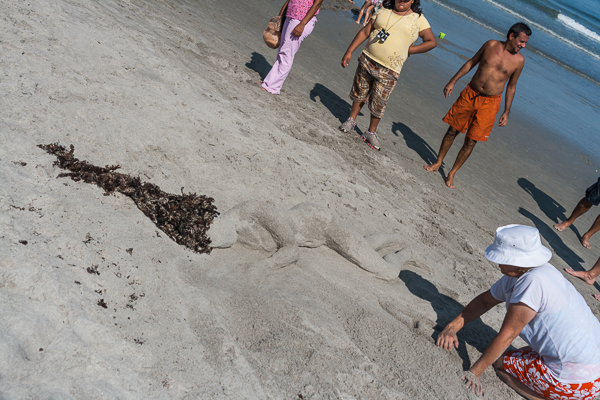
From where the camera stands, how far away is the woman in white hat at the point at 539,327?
2412mm

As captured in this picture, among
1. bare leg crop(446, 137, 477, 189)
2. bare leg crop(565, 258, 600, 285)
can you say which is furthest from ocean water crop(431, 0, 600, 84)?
bare leg crop(565, 258, 600, 285)

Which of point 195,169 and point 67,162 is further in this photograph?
point 195,169

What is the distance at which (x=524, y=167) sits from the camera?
7184 mm

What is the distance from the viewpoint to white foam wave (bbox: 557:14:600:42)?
21078mm

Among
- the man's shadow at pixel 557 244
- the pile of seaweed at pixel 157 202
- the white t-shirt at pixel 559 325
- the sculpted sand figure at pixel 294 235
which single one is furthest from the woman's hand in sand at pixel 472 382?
the man's shadow at pixel 557 244

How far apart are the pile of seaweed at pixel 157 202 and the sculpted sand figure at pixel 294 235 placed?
101 mm

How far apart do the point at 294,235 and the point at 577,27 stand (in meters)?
24.5

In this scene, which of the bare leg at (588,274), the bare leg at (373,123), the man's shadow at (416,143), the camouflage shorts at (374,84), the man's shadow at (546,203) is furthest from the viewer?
the man's shadow at (416,143)

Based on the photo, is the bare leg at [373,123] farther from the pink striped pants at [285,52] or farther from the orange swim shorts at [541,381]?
the orange swim shorts at [541,381]

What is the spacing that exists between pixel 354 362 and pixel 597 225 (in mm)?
4686

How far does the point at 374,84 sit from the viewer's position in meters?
5.47

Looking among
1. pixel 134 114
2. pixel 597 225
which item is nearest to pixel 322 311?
pixel 134 114

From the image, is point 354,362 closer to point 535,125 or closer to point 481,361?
point 481,361

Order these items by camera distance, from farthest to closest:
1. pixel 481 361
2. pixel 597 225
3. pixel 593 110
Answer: pixel 593 110 → pixel 597 225 → pixel 481 361
